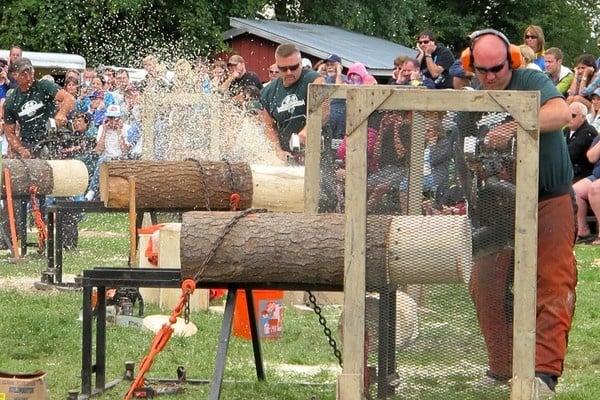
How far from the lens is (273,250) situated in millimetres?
6402

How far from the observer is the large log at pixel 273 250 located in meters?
6.39

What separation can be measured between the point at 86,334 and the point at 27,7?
101ft

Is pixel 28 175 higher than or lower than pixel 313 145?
lower

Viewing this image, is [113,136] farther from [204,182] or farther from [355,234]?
[355,234]

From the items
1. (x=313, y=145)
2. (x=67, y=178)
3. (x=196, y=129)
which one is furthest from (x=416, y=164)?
(x=196, y=129)

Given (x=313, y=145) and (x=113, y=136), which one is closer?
(x=313, y=145)

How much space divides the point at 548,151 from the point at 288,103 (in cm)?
496

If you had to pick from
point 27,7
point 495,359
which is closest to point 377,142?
point 495,359

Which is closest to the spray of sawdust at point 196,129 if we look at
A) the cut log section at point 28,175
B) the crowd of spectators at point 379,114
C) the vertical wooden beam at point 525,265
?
the crowd of spectators at point 379,114

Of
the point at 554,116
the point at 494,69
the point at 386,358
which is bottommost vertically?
the point at 386,358

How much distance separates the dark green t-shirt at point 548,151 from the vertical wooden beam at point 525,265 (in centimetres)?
82

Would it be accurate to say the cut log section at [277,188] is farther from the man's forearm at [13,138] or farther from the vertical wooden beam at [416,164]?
the man's forearm at [13,138]

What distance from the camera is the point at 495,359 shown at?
6.34 m

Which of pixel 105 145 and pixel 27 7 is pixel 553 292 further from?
pixel 27 7
